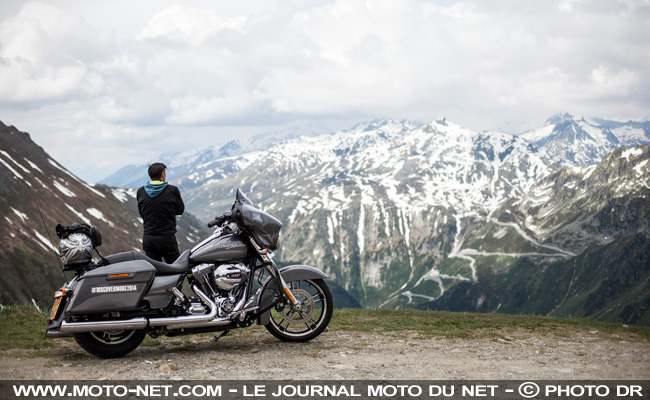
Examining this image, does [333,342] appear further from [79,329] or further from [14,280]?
[14,280]

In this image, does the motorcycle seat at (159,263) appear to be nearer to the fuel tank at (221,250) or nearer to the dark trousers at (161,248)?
the fuel tank at (221,250)

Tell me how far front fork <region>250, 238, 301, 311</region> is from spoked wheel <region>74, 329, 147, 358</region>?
9.55 ft

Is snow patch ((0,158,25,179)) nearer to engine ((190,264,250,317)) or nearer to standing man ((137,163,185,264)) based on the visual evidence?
standing man ((137,163,185,264))

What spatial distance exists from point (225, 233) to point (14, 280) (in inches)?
4427

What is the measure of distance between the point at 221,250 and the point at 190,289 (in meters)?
1.20

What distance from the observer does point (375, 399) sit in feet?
27.2

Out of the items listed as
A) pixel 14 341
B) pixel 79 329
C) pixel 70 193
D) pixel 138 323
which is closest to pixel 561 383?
pixel 138 323

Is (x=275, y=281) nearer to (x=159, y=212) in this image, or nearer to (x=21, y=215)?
(x=159, y=212)

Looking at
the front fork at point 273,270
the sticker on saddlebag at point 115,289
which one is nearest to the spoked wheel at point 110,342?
the sticker on saddlebag at point 115,289

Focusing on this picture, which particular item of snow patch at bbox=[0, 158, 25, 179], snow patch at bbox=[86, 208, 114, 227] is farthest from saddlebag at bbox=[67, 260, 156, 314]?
snow patch at bbox=[86, 208, 114, 227]

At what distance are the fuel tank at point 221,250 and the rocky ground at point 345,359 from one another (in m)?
2.06

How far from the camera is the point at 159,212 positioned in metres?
11.9

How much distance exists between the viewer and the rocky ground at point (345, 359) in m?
9.56

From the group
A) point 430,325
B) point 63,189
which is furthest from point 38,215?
point 430,325
